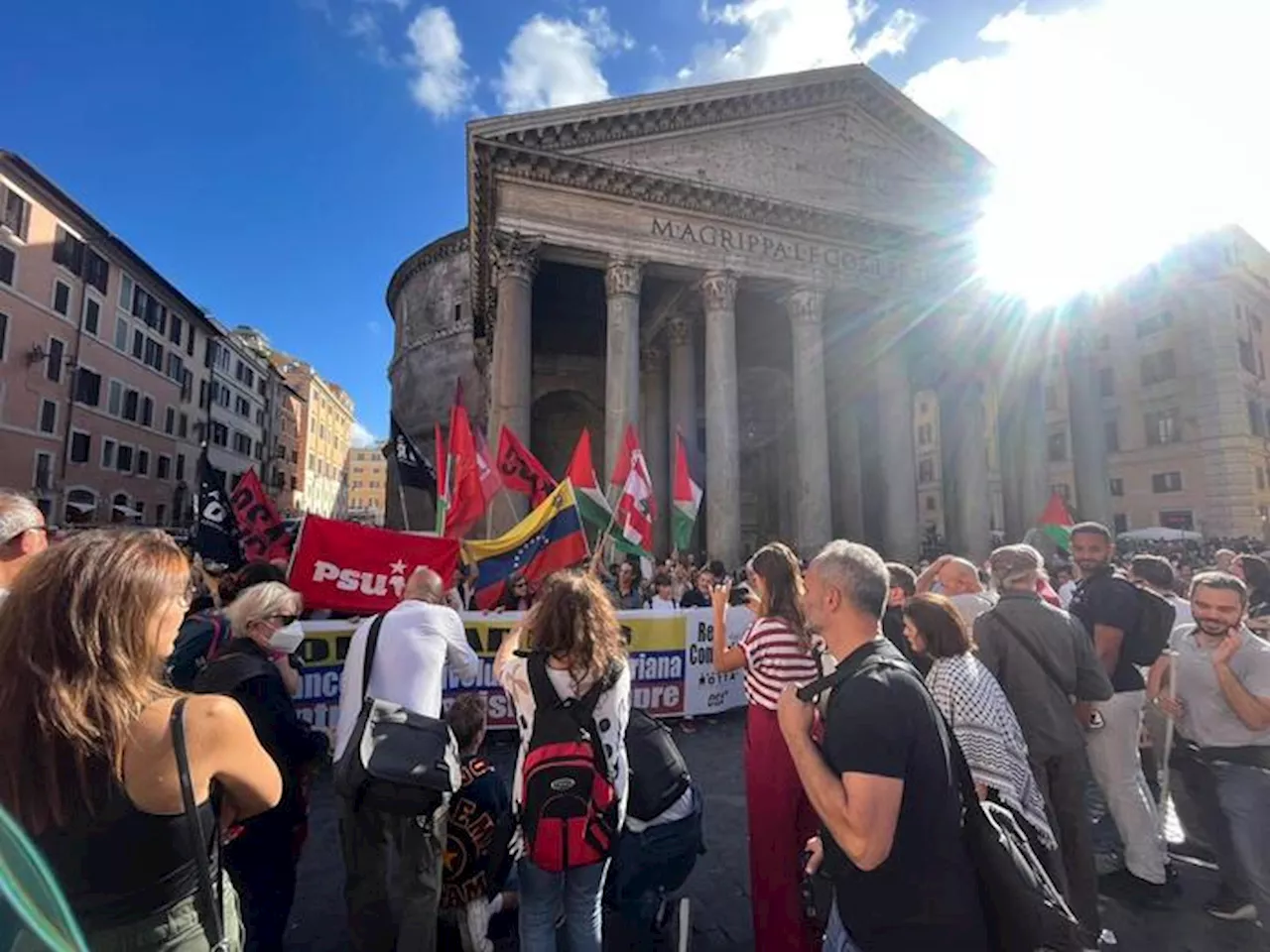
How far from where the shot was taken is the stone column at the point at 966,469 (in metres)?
19.9

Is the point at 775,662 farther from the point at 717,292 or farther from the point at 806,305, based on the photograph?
the point at 806,305

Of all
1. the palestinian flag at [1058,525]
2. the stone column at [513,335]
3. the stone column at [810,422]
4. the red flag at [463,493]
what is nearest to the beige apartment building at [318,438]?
the stone column at [513,335]

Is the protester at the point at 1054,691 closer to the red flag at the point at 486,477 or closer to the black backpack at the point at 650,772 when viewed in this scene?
the black backpack at the point at 650,772

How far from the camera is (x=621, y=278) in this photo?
16.0 metres

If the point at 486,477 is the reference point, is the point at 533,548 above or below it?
below

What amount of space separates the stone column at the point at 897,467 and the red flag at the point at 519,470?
12.5m

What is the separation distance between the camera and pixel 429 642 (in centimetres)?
309

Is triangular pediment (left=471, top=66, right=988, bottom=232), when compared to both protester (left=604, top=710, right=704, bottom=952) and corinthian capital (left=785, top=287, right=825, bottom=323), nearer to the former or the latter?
corinthian capital (left=785, top=287, right=825, bottom=323)

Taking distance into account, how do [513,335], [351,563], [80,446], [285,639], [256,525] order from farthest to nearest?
[80,446] → [513,335] → [256,525] → [351,563] → [285,639]

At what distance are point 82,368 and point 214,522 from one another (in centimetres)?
2788

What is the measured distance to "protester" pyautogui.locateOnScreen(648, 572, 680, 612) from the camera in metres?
8.93

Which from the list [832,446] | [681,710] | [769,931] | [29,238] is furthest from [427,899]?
[29,238]

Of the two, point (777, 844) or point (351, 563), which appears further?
point (351, 563)

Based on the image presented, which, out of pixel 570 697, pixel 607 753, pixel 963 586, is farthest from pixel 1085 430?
pixel 570 697
